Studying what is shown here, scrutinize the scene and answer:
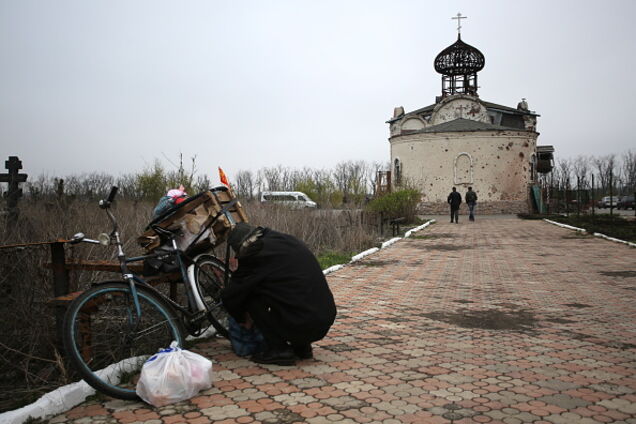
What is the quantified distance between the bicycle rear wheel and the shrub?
20.5 meters

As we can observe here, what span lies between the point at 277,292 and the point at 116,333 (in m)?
1.39

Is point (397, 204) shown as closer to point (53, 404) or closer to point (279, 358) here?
point (279, 358)

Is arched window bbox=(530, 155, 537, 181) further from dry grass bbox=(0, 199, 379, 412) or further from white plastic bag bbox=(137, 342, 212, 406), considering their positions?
white plastic bag bbox=(137, 342, 212, 406)

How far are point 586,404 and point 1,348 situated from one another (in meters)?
4.88

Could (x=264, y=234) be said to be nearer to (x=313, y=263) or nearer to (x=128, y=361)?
(x=313, y=263)

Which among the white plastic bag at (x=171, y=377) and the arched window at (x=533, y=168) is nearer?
the white plastic bag at (x=171, y=377)

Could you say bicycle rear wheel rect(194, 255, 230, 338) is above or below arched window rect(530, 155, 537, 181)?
below

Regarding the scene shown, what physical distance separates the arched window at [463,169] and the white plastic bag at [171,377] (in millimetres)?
34425

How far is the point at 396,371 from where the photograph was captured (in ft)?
14.4

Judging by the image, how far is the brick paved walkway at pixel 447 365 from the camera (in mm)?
3504

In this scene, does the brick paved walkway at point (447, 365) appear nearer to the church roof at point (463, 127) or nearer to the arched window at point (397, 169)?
the church roof at point (463, 127)

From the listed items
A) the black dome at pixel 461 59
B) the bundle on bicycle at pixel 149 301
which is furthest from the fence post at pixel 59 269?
the black dome at pixel 461 59

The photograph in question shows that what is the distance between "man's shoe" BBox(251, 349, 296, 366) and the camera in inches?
176

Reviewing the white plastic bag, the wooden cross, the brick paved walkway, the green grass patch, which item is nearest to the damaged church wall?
the green grass patch
